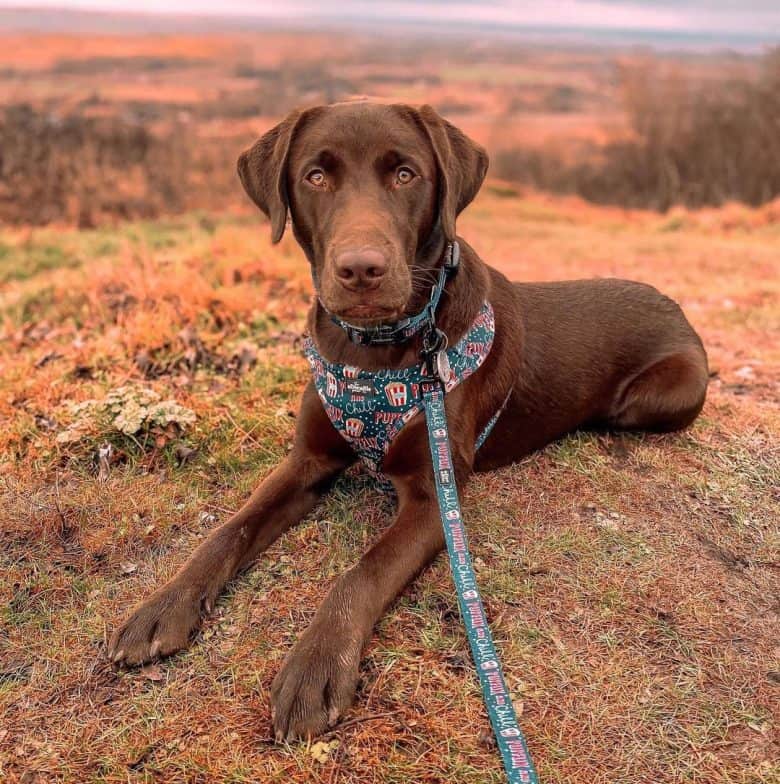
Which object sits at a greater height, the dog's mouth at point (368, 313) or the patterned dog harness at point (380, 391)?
the dog's mouth at point (368, 313)

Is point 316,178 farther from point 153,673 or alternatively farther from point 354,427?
point 153,673

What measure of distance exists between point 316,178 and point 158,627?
68.4 inches

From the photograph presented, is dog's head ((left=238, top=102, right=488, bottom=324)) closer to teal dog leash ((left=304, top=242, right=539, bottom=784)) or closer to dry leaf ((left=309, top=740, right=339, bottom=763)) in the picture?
teal dog leash ((left=304, top=242, right=539, bottom=784))

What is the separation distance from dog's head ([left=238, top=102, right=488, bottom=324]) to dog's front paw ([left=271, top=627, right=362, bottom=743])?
1.11 m

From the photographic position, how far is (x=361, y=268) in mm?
2469

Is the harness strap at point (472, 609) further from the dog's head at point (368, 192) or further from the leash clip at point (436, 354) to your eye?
the dog's head at point (368, 192)

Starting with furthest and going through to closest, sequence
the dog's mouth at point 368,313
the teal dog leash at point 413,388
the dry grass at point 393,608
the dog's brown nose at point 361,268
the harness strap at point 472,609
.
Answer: the teal dog leash at point 413,388 → the dog's mouth at point 368,313 → the dog's brown nose at point 361,268 → the dry grass at point 393,608 → the harness strap at point 472,609

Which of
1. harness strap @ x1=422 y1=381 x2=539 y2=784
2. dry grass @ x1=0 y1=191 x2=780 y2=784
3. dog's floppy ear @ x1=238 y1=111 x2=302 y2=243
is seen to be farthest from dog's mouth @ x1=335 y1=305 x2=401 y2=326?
dry grass @ x1=0 y1=191 x2=780 y2=784

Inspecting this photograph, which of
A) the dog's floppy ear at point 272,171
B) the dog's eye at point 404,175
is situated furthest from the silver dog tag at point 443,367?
the dog's floppy ear at point 272,171

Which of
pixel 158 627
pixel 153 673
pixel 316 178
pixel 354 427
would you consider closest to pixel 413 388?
pixel 354 427

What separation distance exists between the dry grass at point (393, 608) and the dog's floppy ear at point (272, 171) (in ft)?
4.22

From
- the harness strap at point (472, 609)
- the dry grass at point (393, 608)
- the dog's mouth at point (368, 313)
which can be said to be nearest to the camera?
the harness strap at point (472, 609)

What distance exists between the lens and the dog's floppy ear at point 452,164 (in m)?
2.88

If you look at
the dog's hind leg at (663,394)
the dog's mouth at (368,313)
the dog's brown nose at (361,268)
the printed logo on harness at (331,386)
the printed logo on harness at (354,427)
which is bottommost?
the dog's hind leg at (663,394)
